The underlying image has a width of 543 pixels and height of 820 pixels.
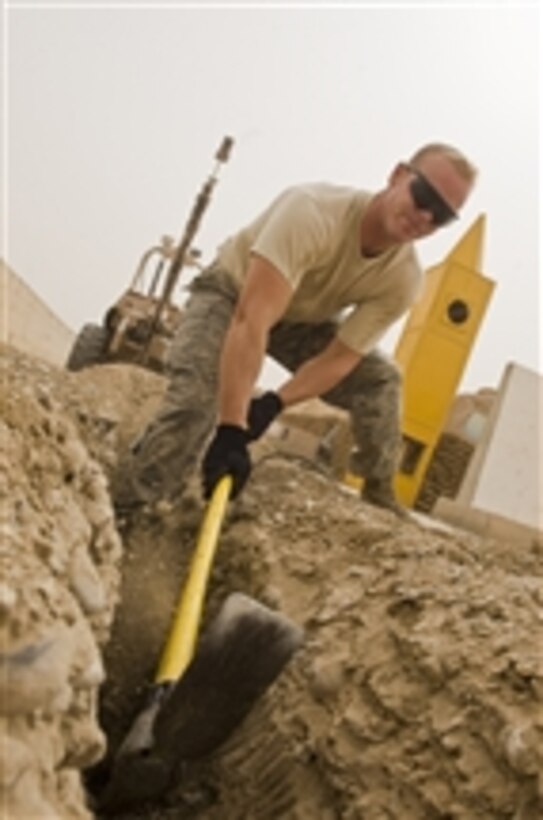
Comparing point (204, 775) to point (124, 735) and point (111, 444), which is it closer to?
point (124, 735)

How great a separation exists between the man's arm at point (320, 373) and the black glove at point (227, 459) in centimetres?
56

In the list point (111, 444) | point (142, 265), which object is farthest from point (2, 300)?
point (111, 444)

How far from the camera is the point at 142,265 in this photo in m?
9.45

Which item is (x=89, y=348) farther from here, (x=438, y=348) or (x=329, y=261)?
(x=329, y=261)

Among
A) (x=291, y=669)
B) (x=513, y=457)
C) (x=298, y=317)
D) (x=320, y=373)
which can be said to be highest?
(x=298, y=317)

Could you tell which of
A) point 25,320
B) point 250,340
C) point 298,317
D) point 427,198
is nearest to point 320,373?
point 298,317

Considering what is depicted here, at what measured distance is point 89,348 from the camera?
9047 mm

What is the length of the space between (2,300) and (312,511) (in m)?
10.8

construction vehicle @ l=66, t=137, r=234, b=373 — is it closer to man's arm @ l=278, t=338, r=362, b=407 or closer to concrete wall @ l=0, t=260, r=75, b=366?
concrete wall @ l=0, t=260, r=75, b=366

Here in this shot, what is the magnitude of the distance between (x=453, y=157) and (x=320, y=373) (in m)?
0.89

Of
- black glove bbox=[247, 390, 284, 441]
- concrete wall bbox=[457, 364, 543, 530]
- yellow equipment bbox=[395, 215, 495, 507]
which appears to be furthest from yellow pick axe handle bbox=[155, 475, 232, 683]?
yellow equipment bbox=[395, 215, 495, 507]

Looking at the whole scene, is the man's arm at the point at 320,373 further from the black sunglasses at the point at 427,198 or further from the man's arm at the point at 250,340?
the black sunglasses at the point at 427,198

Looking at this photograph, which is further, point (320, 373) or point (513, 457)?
point (513, 457)

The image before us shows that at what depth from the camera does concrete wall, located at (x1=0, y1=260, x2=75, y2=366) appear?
12.7m
